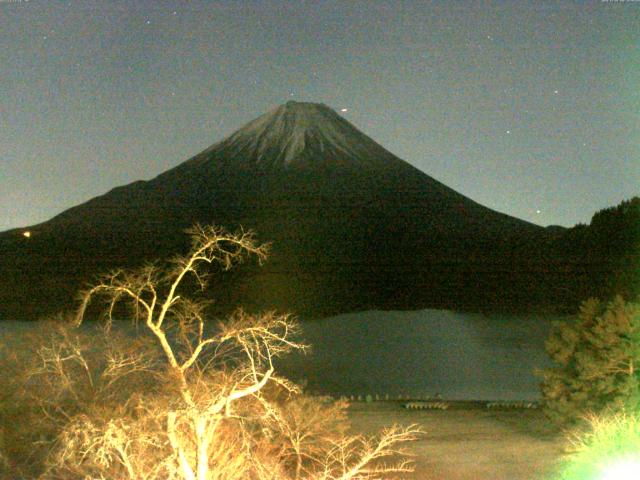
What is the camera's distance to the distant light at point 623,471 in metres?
10.1

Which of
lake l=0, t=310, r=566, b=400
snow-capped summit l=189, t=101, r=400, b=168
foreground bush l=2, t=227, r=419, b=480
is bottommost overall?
lake l=0, t=310, r=566, b=400

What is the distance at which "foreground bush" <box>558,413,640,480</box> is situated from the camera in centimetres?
1035

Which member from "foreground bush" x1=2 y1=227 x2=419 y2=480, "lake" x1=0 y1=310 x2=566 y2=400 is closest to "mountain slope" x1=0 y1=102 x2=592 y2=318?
"lake" x1=0 y1=310 x2=566 y2=400

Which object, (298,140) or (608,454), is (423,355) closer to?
(608,454)

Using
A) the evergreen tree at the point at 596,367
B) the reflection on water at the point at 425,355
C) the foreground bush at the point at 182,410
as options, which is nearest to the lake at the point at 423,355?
the reflection on water at the point at 425,355

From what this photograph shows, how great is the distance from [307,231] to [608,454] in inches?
2358

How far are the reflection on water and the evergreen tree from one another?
954 centimetres

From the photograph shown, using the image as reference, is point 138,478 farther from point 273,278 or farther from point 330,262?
point 330,262

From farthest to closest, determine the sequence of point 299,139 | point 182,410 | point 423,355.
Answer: point 299,139 → point 423,355 → point 182,410

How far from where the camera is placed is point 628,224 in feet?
114

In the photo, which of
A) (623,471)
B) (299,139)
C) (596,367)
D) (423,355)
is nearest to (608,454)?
(623,471)

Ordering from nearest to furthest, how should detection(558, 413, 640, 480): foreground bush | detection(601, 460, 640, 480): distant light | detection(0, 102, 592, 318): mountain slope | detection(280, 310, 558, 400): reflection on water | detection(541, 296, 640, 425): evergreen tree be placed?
1. detection(601, 460, 640, 480): distant light
2. detection(558, 413, 640, 480): foreground bush
3. detection(541, 296, 640, 425): evergreen tree
4. detection(280, 310, 558, 400): reflection on water
5. detection(0, 102, 592, 318): mountain slope

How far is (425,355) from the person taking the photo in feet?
117

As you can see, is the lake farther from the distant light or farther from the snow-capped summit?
the snow-capped summit
